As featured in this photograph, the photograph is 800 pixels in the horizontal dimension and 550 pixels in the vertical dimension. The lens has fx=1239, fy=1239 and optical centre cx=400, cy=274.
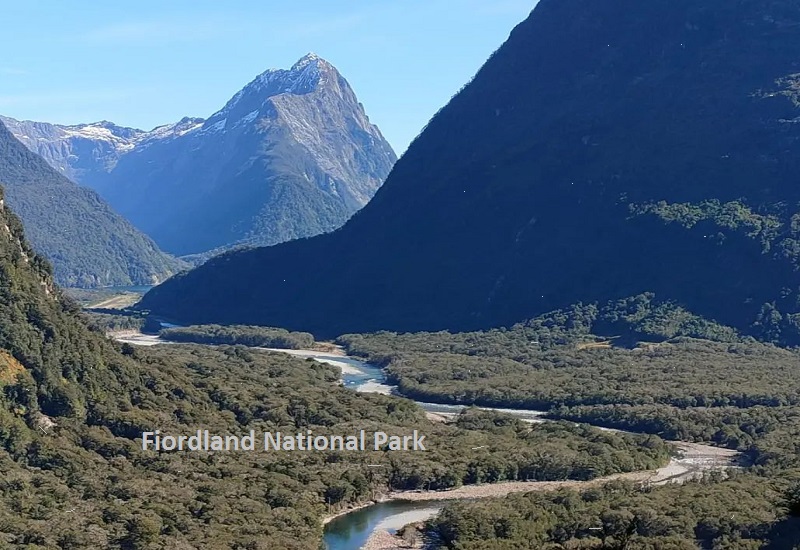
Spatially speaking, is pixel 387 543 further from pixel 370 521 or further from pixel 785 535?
pixel 785 535

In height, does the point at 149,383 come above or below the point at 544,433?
above

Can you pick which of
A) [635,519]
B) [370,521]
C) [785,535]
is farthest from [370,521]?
[785,535]

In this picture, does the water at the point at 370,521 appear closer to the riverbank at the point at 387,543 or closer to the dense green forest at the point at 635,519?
the riverbank at the point at 387,543

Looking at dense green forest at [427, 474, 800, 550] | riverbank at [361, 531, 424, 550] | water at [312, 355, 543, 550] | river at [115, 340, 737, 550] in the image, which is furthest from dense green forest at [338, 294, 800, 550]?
water at [312, 355, 543, 550]

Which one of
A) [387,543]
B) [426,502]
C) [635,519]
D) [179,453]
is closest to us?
[635,519]

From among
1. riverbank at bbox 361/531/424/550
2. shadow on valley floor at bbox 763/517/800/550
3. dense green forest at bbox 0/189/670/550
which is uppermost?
dense green forest at bbox 0/189/670/550

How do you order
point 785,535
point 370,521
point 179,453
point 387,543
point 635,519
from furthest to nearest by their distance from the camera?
point 179,453
point 370,521
point 387,543
point 635,519
point 785,535

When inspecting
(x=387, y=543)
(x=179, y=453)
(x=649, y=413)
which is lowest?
(x=649, y=413)

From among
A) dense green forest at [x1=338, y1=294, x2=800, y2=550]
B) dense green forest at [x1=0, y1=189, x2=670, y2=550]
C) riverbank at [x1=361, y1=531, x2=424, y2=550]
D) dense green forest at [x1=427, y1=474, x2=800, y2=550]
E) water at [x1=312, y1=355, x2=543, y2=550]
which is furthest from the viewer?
water at [x1=312, y1=355, x2=543, y2=550]

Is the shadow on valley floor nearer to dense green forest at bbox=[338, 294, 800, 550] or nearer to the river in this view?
dense green forest at bbox=[338, 294, 800, 550]

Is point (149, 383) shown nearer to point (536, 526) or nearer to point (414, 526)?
point (414, 526)

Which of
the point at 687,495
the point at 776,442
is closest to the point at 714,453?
the point at 776,442
